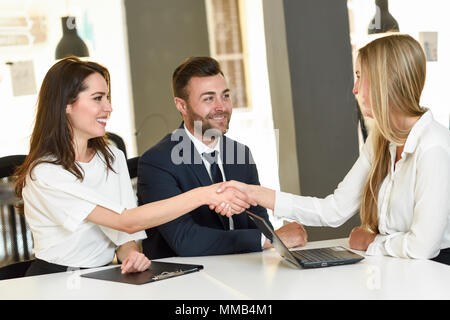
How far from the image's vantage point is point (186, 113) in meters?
2.68

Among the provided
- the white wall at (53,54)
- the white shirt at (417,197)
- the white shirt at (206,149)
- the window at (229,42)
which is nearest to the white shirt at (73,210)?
the white shirt at (206,149)

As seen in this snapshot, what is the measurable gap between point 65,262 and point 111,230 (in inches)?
7.5

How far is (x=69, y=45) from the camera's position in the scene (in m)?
4.91

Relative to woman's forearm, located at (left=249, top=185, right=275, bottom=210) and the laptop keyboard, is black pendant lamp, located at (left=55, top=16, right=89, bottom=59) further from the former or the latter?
the laptop keyboard

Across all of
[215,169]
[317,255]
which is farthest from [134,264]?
[215,169]

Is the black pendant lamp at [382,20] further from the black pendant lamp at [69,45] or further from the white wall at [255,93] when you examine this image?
the black pendant lamp at [69,45]

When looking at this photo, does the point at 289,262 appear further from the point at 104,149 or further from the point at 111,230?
Result: the point at 104,149

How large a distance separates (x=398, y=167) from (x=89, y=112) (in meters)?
1.10

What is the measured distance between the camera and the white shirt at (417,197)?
166 cm

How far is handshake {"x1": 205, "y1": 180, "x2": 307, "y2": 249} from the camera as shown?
1958 mm

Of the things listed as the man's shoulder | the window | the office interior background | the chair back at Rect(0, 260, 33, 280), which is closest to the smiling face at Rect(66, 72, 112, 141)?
the man's shoulder

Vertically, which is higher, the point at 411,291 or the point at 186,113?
the point at 186,113

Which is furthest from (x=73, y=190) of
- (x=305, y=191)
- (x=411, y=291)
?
(x=305, y=191)

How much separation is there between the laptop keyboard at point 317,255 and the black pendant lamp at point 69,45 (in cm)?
356
